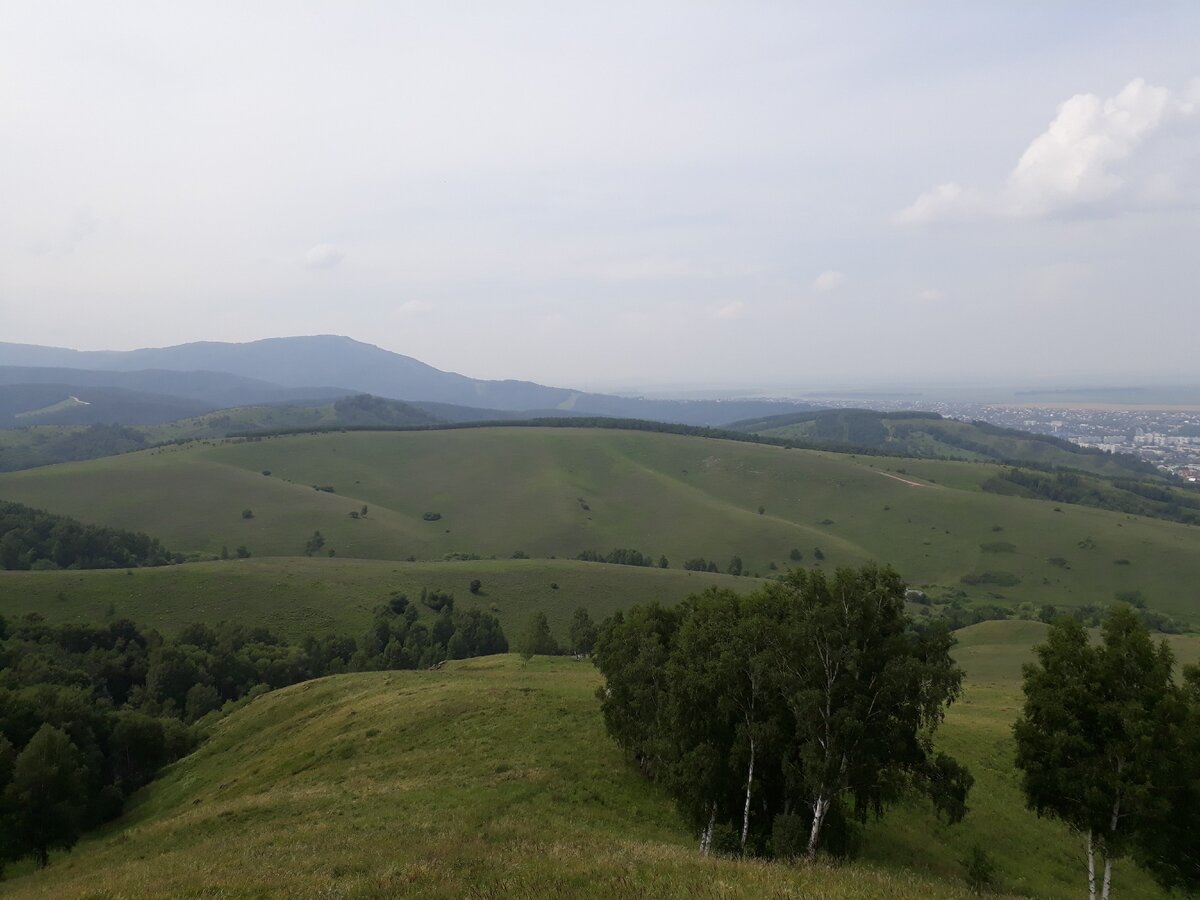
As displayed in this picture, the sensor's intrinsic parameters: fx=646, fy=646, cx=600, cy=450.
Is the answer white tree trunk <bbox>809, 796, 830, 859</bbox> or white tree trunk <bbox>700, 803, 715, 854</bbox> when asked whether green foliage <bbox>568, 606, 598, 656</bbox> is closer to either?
white tree trunk <bbox>700, 803, 715, 854</bbox>

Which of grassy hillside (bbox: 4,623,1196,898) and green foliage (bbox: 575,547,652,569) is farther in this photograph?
green foliage (bbox: 575,547,652,569)

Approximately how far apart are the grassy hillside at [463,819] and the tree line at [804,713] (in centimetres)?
203

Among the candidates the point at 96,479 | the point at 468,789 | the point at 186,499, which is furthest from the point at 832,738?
the point at 96,479

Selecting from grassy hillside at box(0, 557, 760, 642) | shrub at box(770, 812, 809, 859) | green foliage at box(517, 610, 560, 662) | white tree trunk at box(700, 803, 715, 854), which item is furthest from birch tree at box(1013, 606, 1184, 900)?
grassy hillside at box(0, 557, 760, 642)

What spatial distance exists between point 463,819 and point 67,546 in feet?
496

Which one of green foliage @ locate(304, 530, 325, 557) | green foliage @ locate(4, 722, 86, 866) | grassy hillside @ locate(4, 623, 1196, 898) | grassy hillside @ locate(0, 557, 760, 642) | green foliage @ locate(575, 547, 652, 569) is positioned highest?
grassy hillside @ locate(4, 623, 1196, 898)

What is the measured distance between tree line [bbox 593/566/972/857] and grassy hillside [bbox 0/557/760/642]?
75912 millimetres

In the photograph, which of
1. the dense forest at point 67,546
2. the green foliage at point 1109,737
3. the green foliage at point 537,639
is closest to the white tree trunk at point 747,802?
the green foliage at point 1109,737

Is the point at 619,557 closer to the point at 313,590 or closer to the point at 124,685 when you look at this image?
the point at 313,590

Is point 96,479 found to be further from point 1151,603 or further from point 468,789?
point 1151,603

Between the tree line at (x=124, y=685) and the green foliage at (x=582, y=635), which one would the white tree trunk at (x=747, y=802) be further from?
the green foliage at (x=582, y=635)

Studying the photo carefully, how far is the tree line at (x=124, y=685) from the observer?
3494 centimetres

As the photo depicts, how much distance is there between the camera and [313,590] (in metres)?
103

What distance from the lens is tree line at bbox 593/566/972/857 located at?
60.4 feet
